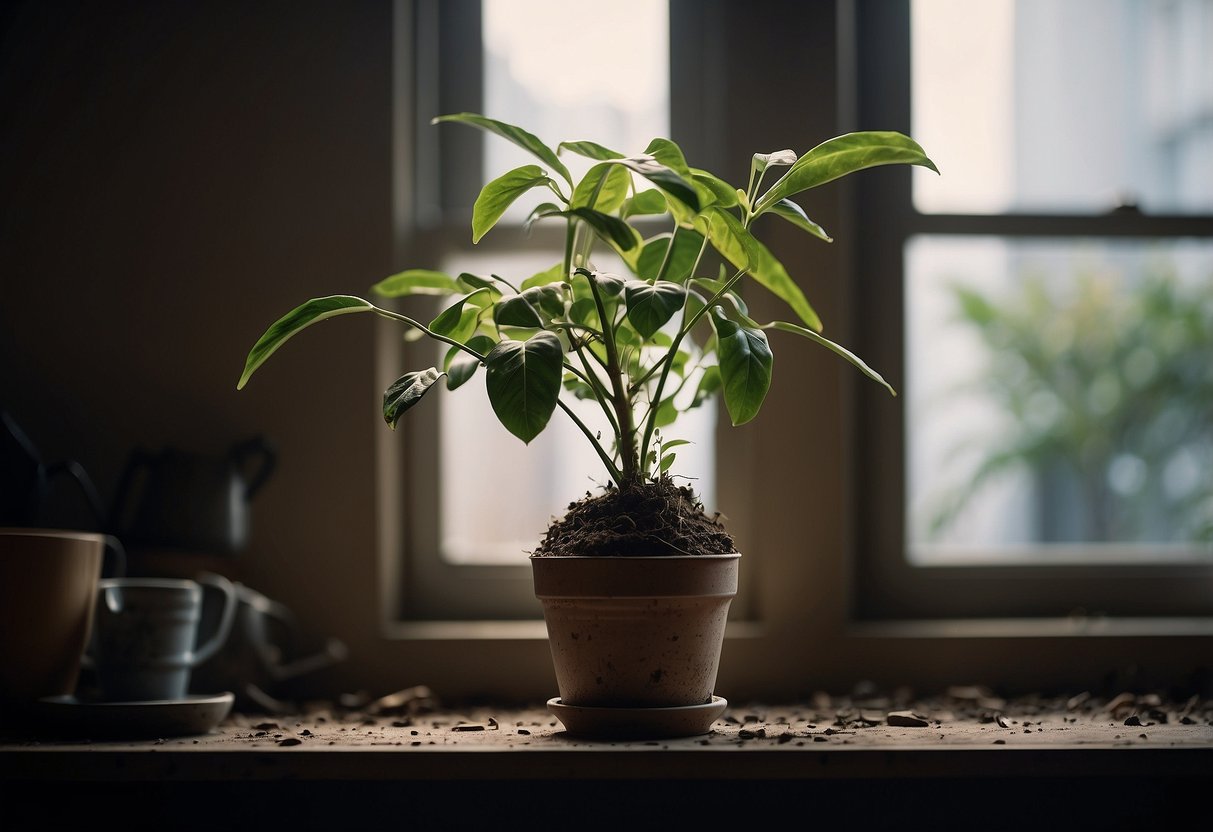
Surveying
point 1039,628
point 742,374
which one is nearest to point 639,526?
point 742,374

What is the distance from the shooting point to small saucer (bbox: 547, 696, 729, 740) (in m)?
1.15

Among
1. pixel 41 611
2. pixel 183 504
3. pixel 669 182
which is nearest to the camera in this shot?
pixel 669 182

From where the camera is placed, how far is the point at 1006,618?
178 cm

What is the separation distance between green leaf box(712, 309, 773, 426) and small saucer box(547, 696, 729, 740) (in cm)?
32

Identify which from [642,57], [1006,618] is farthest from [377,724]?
[642,57]

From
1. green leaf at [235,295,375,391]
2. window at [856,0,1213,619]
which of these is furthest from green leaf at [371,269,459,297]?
window at [856,0,1213,619]

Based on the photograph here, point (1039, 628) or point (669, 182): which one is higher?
point (669, 182)

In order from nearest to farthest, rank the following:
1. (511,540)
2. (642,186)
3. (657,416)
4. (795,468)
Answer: (657,416) < (642,186) < (795,468) < (511,540)

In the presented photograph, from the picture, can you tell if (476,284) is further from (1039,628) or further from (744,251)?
(1039,628)

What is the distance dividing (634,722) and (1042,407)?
43.9 inches

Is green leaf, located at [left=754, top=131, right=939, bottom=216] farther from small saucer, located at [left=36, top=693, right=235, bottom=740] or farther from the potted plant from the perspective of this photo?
A: small saucer, located at [left=36, top=693, right=235, bottom=740]

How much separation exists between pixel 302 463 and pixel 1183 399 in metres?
1.52

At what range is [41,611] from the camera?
4.10ft
